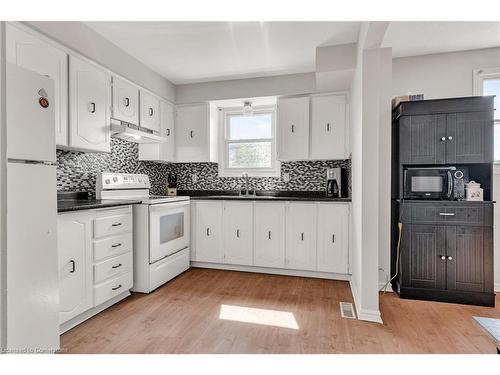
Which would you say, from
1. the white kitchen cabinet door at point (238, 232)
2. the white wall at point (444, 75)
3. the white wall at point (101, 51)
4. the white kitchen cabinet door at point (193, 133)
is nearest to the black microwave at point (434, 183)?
the white wall at point (444, 75)

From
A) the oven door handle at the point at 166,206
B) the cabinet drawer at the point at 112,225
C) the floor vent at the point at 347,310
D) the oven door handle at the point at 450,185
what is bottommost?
the floor vent at the point at 347,310

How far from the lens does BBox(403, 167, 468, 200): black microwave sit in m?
2.63

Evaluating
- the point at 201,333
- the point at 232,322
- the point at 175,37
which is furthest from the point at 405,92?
the point at 201,333

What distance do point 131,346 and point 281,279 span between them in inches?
71.0

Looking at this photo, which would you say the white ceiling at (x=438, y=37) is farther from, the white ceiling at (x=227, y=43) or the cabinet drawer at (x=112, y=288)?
the cabinet drawer at (x=112, y=288)

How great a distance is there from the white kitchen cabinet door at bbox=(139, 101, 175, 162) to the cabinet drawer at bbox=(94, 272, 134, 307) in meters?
1.55

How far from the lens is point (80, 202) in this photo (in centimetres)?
248

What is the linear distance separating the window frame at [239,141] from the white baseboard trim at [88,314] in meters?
2.11

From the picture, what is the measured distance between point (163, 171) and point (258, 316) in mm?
2658

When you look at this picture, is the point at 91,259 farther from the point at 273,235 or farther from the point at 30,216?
the point at 273,235

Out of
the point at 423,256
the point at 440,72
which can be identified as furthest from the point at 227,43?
the point at 423,256

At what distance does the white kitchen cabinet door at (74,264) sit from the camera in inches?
77.0

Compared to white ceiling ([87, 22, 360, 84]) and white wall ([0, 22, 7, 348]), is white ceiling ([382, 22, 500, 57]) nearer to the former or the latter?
white ceiling ([87, 22, 360, 84])

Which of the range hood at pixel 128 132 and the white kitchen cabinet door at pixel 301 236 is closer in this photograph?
the range hood at pixel 128 132
